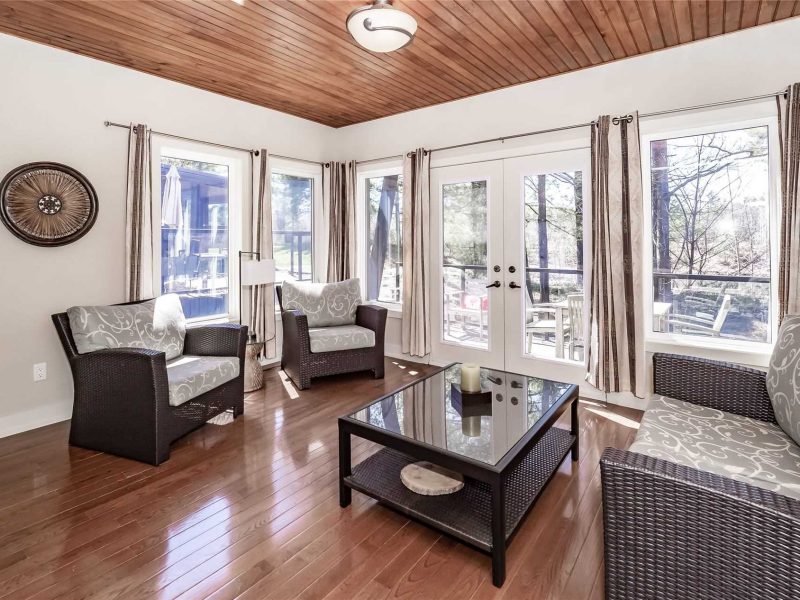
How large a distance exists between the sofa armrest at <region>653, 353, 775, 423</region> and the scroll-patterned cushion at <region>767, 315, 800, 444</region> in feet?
0.27

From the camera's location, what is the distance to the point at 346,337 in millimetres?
4129

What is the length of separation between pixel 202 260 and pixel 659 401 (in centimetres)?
391

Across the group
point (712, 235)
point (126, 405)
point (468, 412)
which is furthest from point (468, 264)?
point (126, 405)

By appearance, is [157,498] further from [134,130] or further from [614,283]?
[614,283]

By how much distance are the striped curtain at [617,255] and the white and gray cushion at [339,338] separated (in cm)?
200

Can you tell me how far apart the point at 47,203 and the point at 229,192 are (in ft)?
5.18

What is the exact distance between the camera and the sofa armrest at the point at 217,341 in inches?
132

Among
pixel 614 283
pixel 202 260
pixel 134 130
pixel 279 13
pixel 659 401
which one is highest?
pixel 279 13

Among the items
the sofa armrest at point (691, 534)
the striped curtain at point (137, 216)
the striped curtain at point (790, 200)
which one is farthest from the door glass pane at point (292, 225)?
the striped curtain at point (790, 200)

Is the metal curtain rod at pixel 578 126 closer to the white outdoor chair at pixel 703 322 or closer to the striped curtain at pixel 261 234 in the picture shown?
the striped curtain at pixel 261 234

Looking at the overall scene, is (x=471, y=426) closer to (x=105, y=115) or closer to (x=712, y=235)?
(x=712, y=235)

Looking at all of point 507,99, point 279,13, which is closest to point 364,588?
point 279,13

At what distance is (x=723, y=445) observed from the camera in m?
1.78

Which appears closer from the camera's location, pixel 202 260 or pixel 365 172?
pixel 202 260
